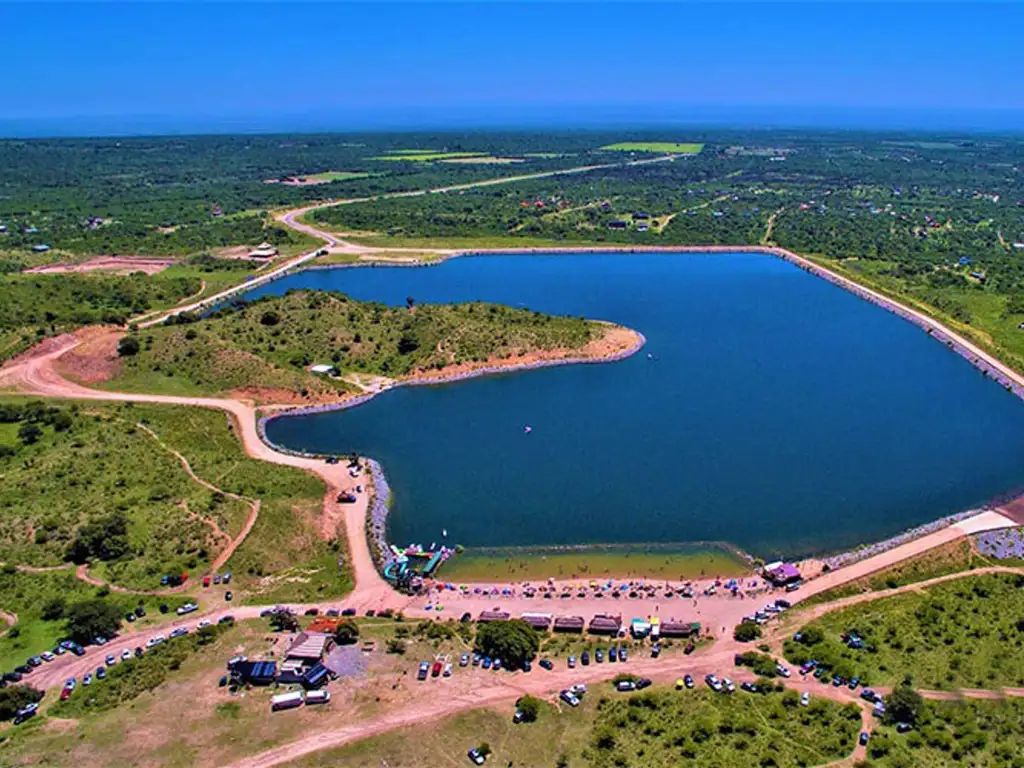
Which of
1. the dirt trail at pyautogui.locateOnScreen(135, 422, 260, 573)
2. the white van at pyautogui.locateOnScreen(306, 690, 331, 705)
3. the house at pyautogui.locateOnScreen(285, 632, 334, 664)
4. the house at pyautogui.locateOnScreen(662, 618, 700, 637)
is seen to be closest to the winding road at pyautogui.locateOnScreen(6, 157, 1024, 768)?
the dirt trail at pyautogui.locateOnScreen(135, 422, 260, 573)

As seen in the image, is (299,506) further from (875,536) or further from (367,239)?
(367,239)

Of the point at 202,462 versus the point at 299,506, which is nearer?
the point at 299,506

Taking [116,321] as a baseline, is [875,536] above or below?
below

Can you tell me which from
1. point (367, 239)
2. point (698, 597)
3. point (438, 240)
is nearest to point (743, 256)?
point (438, 240)

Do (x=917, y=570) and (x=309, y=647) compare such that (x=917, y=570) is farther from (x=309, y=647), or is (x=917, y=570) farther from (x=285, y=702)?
(x=285, y=702)

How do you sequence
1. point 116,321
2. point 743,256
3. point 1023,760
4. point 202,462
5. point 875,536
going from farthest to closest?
point 743,256 → point 116,321 → point 202,462 → point 875,536 → point 1023,760

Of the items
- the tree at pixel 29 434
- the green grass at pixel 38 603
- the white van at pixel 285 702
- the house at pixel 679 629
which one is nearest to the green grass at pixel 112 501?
the tree at pixel 29 434
